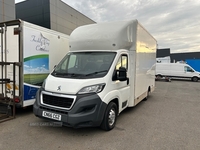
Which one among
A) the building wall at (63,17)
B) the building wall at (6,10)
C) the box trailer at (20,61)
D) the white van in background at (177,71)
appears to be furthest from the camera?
the white van in background at (177,71)

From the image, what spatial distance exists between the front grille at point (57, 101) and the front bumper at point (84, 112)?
11 cm

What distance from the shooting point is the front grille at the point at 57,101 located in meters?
3.51

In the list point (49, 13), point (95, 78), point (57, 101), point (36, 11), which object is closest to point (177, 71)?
point (49, 13)

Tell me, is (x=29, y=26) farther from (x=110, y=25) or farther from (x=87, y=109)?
(x=87, y=109)

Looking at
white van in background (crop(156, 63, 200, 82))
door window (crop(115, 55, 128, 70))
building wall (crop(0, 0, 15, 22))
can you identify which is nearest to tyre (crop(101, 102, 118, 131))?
door window (crop(115, 55, 128, 70))

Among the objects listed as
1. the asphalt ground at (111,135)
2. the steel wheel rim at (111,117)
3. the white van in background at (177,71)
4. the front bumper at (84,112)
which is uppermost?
the white van in background at (177,71)

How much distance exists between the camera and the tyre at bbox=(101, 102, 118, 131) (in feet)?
12.5

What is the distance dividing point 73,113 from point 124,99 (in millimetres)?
1911

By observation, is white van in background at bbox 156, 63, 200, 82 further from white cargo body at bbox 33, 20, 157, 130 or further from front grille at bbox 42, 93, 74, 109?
front grille at bbox 42, 93, 74, 109

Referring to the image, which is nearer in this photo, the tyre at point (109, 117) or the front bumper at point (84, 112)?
the front bumper at point (84, 112)

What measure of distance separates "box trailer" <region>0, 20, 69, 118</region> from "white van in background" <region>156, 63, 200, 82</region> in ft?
56.6

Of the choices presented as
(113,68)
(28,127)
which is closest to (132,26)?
(113,68)

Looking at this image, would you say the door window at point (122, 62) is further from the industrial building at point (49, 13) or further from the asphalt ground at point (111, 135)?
the industrial building at point (49, 13)

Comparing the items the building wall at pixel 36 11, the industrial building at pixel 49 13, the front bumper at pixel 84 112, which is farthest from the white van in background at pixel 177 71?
the front bumper at pixel 84 112
